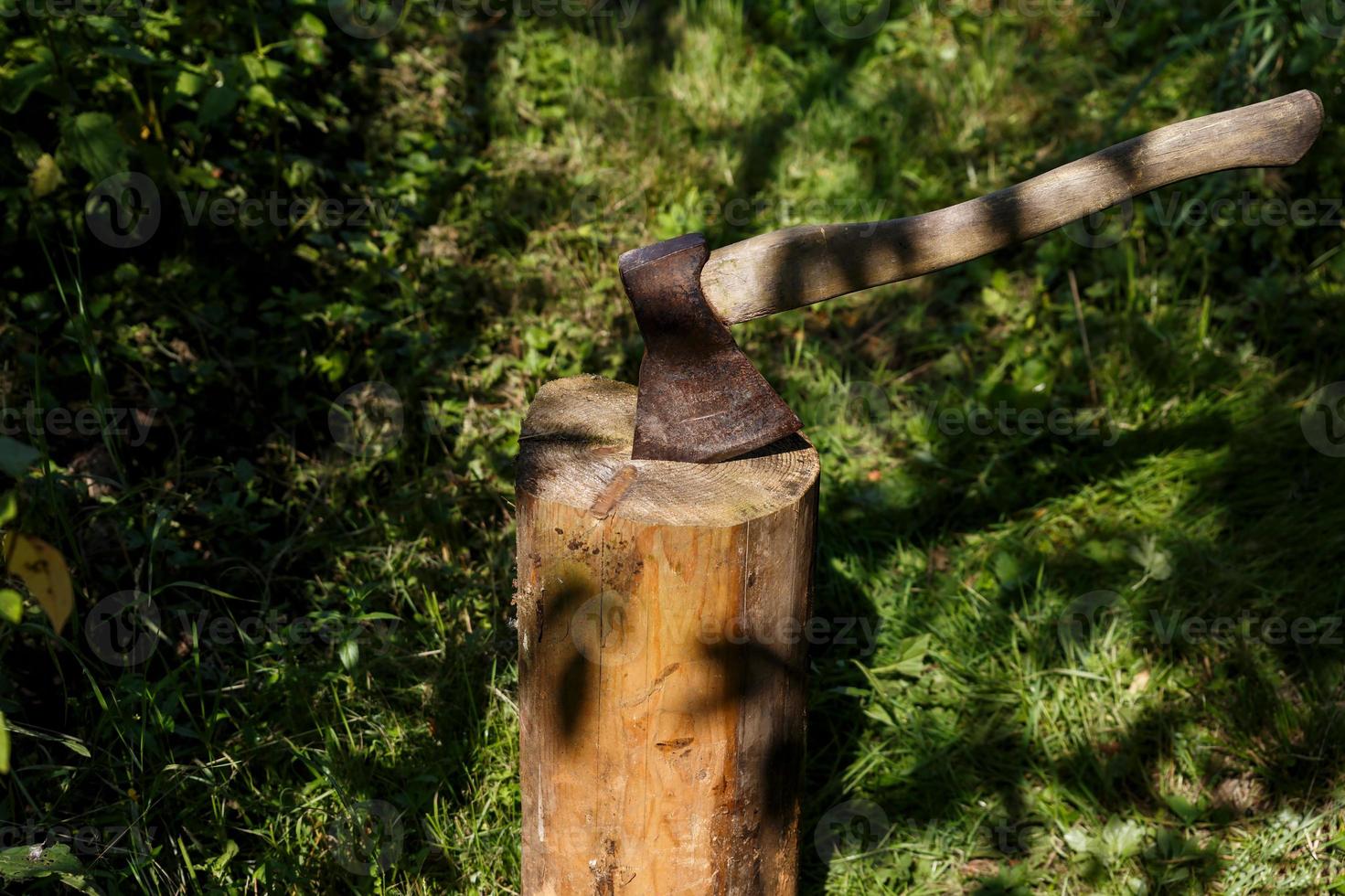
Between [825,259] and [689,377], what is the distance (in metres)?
0.34

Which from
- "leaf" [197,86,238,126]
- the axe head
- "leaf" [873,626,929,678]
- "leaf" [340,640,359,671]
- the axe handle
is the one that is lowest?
"leaf" [873,626,929,678]

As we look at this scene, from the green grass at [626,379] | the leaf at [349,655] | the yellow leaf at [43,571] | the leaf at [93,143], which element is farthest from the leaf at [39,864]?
the leaf at [93,143]

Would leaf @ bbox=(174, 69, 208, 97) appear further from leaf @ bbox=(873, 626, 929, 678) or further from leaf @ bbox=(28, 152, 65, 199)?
leaf @ bbox=(873, 626, 929, 678)

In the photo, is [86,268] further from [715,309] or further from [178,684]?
[715,309]

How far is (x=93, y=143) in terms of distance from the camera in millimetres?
2889

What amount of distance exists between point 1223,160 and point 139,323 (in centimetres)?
288

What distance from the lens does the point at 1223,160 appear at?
209 centimetres

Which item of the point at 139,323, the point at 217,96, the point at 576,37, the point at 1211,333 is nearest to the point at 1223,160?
the point at 1211,333

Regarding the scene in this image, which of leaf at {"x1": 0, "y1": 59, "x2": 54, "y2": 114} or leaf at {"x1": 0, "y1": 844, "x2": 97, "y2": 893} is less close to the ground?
leaf at {"x1": 0, "y1": 59, "x2": 54, "y2": 114}

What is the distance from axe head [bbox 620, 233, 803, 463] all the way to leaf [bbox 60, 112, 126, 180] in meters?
1.70

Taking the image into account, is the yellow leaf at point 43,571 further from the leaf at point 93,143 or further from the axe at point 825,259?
the leaf at point 93,143

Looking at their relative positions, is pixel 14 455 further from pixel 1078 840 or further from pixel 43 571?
pixel 1078 840

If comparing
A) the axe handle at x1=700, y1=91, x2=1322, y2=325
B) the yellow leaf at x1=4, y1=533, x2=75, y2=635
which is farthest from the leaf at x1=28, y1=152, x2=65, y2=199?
the axe handle at x1=700, y1=91, x2=1322, y2=325

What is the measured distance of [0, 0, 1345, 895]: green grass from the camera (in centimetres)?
255
